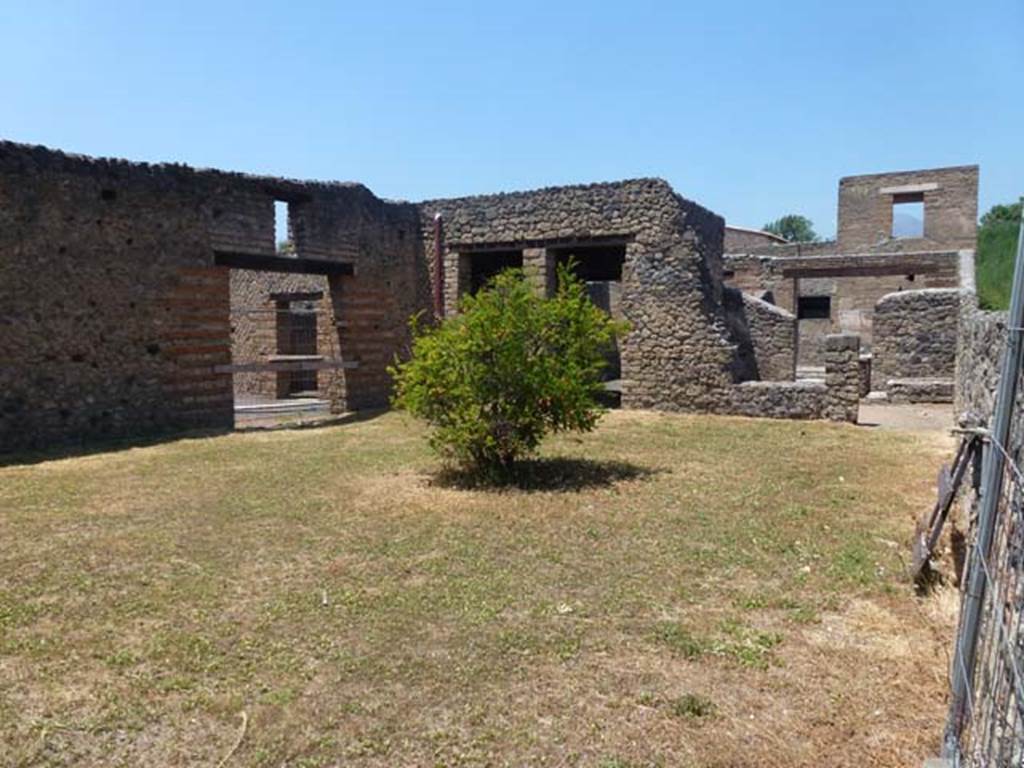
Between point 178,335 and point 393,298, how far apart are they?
4.65 metres

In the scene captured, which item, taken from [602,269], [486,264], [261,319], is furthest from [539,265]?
[261,319]

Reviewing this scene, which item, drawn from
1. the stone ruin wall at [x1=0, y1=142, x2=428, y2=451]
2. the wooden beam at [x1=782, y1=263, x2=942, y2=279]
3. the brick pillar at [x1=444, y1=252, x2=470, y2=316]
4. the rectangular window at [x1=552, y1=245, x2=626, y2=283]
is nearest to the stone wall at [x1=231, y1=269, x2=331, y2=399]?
the brick pillar at [x1=444, y1=252, x2=470, y2=316]

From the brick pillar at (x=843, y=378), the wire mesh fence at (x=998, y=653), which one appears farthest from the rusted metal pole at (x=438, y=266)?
the wire mesh fence at (x=998, y=653)

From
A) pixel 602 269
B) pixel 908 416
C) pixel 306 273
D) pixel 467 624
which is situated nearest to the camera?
pixel 467 624

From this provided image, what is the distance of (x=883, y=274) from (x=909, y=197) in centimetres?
596

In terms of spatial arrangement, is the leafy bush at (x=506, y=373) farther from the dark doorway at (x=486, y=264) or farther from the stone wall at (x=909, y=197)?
the stone wall at (x=909, y=197)

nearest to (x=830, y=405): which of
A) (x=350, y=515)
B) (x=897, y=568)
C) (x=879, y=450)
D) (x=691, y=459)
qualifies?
(x=879, y=450)

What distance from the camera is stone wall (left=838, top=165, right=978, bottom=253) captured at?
2508cm

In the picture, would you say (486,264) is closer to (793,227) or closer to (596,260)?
(596,260)

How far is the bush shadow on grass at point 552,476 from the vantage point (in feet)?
25.3

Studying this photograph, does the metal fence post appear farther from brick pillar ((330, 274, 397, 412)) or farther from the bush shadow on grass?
Answer: brick pillar ((330, 274, 397, 412))

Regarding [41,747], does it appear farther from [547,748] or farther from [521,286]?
[521,286]

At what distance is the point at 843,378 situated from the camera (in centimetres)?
1252

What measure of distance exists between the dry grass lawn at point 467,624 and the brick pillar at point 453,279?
865cm
